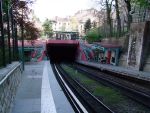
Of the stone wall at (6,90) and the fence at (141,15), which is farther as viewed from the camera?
the fence at (141,15)

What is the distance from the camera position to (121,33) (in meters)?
49.1

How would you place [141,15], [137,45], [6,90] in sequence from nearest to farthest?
[6,90] → [137,45] → [141,15]

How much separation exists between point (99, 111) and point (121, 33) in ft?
121

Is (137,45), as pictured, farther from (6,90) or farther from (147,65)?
(6,90)

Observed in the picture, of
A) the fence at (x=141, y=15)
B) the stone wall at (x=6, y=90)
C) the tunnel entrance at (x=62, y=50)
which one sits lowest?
the tunnel entrance at (x=62, y=50)

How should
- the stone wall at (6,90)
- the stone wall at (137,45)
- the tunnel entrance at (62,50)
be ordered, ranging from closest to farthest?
the stone wall at (6,90)
the stone wall at (137,45)
the tunnel entrance at (62,50)

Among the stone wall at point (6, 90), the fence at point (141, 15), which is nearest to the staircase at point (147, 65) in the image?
the fence at point (141, 15)

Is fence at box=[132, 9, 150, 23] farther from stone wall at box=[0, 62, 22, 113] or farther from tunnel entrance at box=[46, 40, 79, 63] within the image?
stone wall at box=[0, 62, 22, 113]

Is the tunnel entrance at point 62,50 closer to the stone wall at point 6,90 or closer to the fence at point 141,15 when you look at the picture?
the fence at point 141,15

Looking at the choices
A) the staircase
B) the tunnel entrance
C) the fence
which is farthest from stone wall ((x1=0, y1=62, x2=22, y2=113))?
the tunnel entrance

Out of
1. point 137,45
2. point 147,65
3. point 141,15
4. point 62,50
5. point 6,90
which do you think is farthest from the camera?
point 62,50

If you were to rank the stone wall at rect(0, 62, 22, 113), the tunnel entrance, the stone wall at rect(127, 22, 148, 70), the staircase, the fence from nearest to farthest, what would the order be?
the stone wall at rect(0, 62, 22, 113) < the staircase < the stone wall at rect(127, 22, 148, 70) < the fence < the tunnel entrance

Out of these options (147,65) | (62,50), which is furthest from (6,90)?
(62,50)

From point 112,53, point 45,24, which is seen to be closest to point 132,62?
point 112,53
